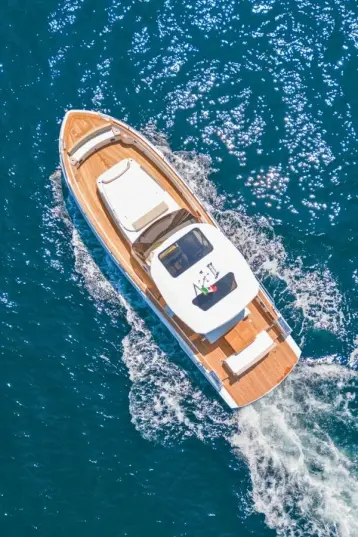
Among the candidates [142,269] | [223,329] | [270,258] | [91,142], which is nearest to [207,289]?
[223,329]

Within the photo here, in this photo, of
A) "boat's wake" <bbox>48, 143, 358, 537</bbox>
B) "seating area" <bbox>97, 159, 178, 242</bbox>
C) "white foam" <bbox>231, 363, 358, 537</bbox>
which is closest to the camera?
"white foam" <bbox>231, 363, 358, 537</bbox>

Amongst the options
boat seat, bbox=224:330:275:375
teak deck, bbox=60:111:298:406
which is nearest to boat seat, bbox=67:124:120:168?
teak deck, bbox=60:111:298:406

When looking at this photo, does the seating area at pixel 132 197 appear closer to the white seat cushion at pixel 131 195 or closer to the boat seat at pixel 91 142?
the white seat cushion at pixel 131 195

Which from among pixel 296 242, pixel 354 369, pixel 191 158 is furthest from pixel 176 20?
pixel 354 369

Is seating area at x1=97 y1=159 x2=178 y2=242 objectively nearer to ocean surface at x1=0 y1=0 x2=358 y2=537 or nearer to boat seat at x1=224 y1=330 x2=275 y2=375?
ocean surface at x1=0 y1=0 x2=358 y2=537

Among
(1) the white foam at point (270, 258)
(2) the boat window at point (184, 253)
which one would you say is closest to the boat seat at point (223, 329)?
(2) the boat window at point (184, 253)

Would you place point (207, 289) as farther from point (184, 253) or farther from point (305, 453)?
point (305, 453)
